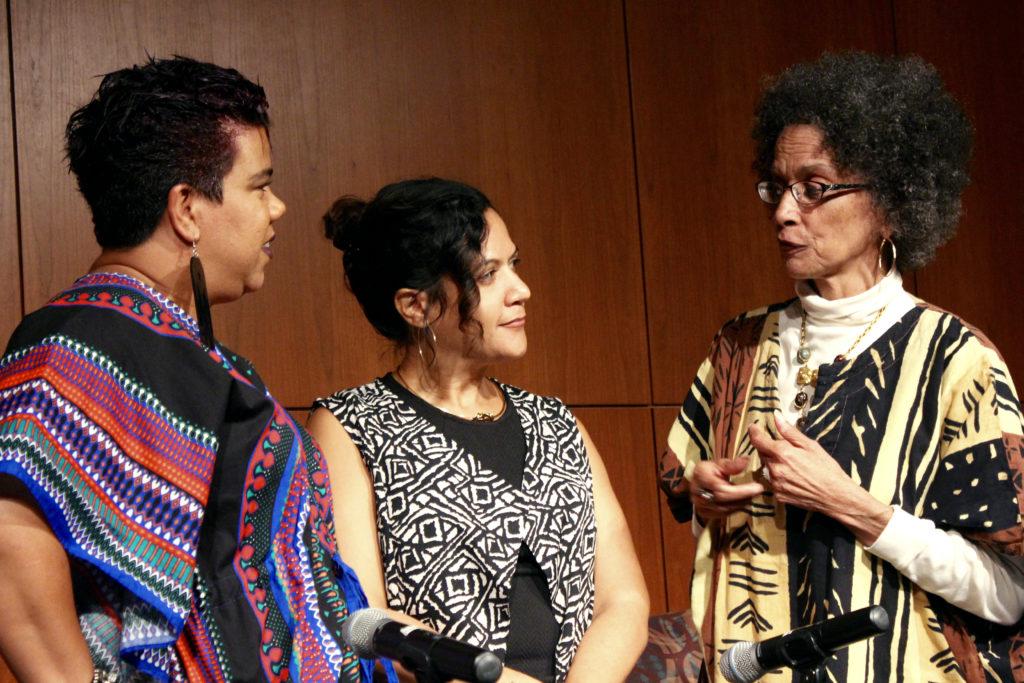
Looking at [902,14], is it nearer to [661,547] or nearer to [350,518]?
[661,547]

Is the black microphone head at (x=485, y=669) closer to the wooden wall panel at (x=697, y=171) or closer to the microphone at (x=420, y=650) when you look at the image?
the microphone at (x=420, y=650)

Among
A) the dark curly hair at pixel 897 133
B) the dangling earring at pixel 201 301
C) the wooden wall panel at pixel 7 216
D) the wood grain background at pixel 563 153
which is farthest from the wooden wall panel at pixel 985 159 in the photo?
the dangling earring at pixel 201 301

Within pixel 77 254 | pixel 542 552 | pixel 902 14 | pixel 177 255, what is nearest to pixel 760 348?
pixel 542 552

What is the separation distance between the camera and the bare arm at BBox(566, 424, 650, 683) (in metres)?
2.45

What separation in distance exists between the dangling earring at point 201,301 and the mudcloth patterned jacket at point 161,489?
19 millimetres

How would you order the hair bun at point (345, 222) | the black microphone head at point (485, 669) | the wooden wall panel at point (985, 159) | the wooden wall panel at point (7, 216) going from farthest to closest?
the wooden wall panel at point (985, 159), the wooden wall panel at point (7, 216), the hair bun at point (345, 222), the black microphone head at point (485, 669)

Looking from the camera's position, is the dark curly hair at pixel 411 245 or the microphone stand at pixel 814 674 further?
the dark curly hair at pixel 411 245

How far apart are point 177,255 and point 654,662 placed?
1.48 meters

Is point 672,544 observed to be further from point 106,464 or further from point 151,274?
point 106,464

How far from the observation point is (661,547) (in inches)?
158

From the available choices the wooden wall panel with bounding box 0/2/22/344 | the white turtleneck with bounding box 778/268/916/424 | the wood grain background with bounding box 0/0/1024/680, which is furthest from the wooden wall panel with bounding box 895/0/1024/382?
the wooden wall panel with bounding box 0/2/22/344

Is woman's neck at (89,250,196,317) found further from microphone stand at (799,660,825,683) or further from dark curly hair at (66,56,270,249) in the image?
microphone stand at (799,660,825,683)

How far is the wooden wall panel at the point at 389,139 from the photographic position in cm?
313

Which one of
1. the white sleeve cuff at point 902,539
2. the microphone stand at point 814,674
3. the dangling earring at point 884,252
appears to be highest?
the dangling earring at point 884,252
